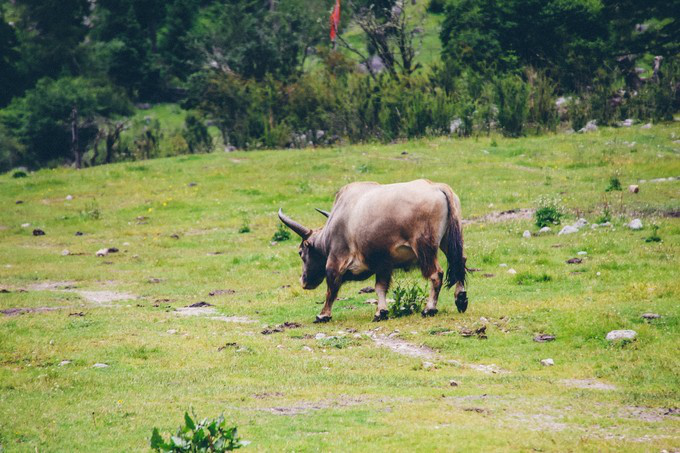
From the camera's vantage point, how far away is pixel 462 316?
13969 mm

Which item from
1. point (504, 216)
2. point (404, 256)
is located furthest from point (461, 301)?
point (504, 216)

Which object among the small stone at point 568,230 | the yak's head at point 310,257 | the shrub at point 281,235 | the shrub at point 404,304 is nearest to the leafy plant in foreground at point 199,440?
the shrub at point 404,304

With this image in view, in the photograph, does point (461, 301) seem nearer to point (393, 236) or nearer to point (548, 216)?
point (393, 236)

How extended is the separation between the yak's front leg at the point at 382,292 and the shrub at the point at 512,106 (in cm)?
2463

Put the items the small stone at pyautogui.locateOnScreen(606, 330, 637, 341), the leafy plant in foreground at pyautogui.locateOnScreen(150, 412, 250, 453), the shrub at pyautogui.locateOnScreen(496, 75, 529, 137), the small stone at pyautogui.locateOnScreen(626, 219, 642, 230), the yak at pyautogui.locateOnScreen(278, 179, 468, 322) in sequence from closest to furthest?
the leafy plant in foreground at pyautogui.locateOnScreen(150, 412, 250, 453), the small stone at pyautogui.locateOnScreen(606, 330, 637, 341), the yak at pyautogui.locateOnScreen(278, 179, 468, 322), the small stone at pyautogui.locateOnScreen(626, 219, 642, 230), the shrub at pyautogui.locateOnScreen(496, 75, 529, 137)

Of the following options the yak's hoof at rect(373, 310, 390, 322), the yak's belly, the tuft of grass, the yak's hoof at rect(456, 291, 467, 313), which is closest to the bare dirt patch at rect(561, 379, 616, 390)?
the yak's hoof at rect(456, 291, 467, 313)

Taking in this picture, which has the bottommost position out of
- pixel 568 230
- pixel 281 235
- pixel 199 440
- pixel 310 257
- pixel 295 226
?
pixel 281 235

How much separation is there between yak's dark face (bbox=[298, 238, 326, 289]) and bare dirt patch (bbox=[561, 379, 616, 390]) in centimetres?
699

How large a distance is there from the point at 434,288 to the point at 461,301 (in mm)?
509

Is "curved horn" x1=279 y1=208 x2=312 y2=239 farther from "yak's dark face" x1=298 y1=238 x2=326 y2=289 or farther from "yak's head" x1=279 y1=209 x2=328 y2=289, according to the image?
"yak's dark face" x1=298 y1=238 x2=326 y2=289

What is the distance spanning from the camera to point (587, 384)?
10266 mm

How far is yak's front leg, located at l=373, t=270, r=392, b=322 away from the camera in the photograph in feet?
48.3

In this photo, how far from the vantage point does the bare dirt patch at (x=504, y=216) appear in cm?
2356

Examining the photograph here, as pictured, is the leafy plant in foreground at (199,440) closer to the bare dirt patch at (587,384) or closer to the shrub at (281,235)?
the bare dirt patch at (587,384)
